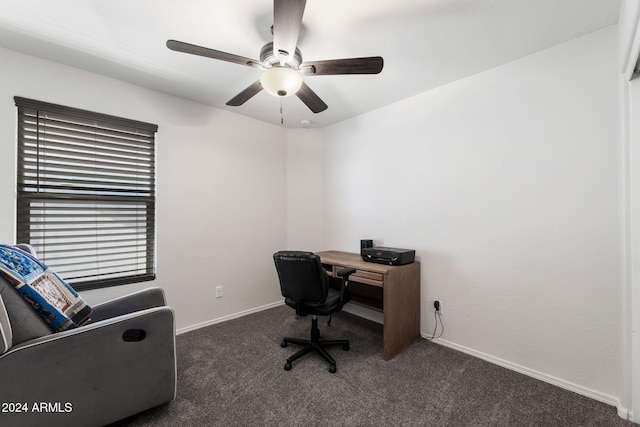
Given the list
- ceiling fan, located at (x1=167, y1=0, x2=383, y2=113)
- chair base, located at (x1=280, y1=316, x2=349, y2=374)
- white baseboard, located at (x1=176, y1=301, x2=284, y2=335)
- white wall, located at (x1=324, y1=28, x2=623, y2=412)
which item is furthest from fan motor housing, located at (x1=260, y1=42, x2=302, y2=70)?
white baseboard, located at (x1=176, y1=301, x2=284, y2=335)

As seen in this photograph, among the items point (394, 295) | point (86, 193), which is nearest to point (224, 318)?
point (86, 193)

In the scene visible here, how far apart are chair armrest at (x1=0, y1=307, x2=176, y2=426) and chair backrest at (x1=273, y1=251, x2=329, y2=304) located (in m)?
0.82

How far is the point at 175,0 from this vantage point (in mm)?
1431

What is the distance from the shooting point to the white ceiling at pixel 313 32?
148 centimetres

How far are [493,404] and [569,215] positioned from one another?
134 cm

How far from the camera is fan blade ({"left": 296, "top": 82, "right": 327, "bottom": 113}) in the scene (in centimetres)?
177

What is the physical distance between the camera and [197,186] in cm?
274

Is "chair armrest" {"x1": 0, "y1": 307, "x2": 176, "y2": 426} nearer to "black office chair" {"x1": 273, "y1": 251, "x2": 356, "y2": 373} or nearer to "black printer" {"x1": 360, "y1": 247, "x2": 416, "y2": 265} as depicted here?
"black office chair" {"x1": 273, "y1": 251, "x2": 356, "y2": 373}

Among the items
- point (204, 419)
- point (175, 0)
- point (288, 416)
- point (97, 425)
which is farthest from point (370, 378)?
point (175, 0)

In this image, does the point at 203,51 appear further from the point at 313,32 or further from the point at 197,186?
the point at 197,186

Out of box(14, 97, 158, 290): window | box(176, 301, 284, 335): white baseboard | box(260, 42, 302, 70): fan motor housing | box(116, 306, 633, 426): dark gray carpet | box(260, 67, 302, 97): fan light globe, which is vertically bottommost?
box(116, 306, 633, 426): dark gray carpet

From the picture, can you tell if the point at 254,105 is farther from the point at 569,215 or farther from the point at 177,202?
the point at 569,215

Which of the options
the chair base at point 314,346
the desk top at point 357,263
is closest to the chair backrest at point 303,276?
the chair base at point 314,346

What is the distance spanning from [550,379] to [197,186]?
3.40 meters
